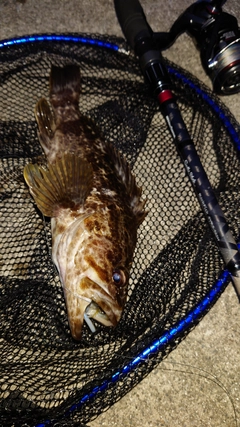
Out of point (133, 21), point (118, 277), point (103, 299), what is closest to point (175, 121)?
point (133, 21)

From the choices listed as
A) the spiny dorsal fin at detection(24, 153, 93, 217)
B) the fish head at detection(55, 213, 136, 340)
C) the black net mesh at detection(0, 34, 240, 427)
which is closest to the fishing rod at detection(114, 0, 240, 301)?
the black net mesh at detection(0, 34, 240, 427)

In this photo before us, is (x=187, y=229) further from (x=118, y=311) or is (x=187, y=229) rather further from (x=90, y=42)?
(x=90, y=42)

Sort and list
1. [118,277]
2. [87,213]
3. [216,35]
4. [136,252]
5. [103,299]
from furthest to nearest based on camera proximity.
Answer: [136,252] → [216,35] → [87,213] → [118,277] → [103,299]

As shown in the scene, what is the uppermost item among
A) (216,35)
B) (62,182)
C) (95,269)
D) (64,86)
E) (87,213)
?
(64,86)

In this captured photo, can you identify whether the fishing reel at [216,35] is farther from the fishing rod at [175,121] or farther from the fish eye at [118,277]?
the fish eye at [118,277]

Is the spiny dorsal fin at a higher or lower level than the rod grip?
lower

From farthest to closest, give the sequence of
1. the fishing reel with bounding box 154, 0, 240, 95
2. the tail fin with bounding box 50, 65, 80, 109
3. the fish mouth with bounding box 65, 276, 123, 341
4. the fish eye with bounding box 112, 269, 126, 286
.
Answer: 1. the tail fin with bounding box 50, 65, 80, 109
2. the fishing reel with bounding box 154, 0, 240, 95
3. the fish eye with bounding box 112, 269, 126, 286
4. the fish mouth with bounding box 65, 276, 123, 341

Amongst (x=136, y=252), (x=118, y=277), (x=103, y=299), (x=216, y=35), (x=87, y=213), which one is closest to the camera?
(x=103, y=299)

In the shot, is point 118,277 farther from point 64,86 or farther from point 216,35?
point 216,35

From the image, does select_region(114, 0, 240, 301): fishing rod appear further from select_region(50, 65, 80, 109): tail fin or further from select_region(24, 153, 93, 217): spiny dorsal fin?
select_region(24, 153, 93, 217): spiny dorsal fin
